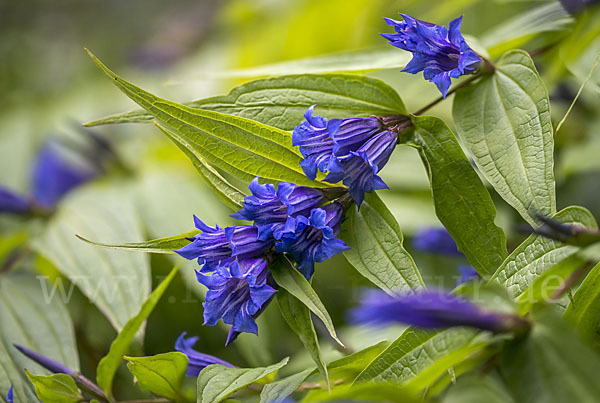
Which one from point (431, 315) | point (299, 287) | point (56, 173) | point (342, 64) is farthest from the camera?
point (56, 173)

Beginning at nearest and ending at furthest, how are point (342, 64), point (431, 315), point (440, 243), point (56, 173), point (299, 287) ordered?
point (431, 315) < point (299, 287) < point (342, 64) < point (440, 243) < point (56, 173)

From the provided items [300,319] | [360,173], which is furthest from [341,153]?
[300,319]

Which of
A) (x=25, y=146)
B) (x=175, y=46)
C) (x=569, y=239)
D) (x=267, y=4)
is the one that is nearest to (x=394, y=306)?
(x=569, y=239)

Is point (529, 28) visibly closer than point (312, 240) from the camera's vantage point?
No

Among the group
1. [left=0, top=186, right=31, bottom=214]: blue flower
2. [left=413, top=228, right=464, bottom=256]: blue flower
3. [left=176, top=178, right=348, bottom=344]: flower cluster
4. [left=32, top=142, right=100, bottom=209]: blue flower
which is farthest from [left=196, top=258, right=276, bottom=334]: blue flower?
[left=32, top=142, right=100, bottom=209]: blue flower

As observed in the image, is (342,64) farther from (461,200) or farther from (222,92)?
(222,92)

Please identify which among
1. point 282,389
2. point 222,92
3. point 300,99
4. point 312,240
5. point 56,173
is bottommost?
point 282,389

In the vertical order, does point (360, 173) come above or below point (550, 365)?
above
